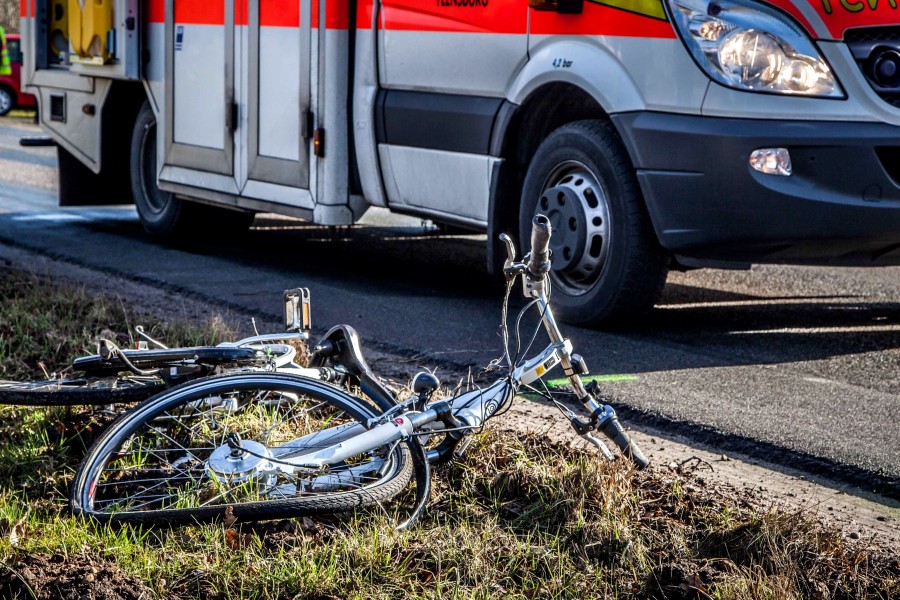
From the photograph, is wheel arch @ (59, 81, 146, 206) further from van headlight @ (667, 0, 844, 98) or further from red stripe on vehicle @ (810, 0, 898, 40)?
red stripe on vehicle @ (810, 0, 898, 40)

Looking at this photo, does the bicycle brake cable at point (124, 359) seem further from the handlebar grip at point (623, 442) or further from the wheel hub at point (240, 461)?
the handlebar grip at point (623, 442)

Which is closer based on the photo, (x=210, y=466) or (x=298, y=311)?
(x=210, y=466)

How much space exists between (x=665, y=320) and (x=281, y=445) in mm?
3169

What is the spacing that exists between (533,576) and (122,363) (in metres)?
1.32

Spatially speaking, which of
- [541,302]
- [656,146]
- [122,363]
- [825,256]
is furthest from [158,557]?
[825,256]

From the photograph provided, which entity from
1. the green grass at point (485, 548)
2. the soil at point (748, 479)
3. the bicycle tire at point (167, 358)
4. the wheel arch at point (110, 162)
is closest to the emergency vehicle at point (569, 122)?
the wheel arch at point (110, 162)

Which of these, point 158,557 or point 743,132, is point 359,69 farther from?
point 158,557

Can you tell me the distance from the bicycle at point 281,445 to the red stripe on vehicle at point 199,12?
4.88 m

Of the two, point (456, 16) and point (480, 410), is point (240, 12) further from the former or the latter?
point (480, 410)

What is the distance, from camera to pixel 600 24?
5641 millimetres

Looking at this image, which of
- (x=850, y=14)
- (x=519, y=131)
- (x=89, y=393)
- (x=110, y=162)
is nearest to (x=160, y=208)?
(x=110, y=162)

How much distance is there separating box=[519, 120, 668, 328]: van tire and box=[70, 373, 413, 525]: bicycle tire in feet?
7.82

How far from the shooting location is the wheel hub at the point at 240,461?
328cm

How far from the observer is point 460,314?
6.23 meters
